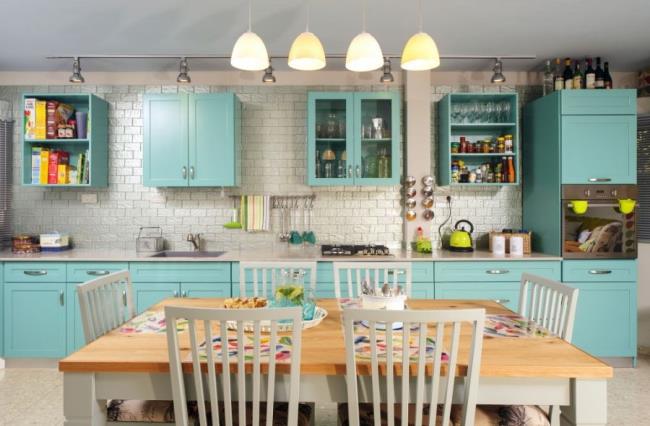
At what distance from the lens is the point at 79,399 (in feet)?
5.10

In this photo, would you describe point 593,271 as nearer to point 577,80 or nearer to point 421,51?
point 577,80

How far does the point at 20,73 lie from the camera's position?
168 inches

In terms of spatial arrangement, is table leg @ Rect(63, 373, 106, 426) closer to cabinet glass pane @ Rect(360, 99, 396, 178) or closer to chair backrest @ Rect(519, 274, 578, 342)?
chair backrest @ Rect(519, 274, 578, 342)

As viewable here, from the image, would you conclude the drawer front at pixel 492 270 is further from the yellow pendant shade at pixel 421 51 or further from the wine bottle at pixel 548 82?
the yellow pendant shade at pixel 421 51

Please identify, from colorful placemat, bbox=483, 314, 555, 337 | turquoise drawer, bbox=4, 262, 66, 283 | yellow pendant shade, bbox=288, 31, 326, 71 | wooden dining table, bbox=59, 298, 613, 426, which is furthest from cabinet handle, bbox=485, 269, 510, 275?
turquoise drawer, bbox=4, 262, 66, 283

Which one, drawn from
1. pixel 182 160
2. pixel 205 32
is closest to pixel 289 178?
pixel 182 160

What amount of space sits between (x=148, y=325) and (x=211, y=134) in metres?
2.31

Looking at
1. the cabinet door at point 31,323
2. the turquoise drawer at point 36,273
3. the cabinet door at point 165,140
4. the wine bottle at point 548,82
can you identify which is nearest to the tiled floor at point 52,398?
the cabinet door at point 31,323

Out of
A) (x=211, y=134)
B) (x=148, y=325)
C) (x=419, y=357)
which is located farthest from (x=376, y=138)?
(x=419, y=357)

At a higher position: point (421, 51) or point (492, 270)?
point (421, 51)

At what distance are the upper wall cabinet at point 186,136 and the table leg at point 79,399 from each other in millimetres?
2570

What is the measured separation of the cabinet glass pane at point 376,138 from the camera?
3.99 meters

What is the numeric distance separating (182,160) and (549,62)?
3440mm

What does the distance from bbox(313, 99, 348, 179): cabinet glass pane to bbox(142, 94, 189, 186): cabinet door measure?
3.90 feet
